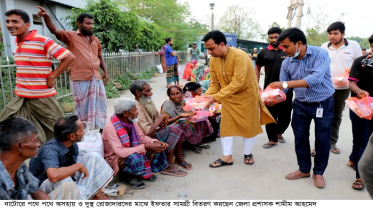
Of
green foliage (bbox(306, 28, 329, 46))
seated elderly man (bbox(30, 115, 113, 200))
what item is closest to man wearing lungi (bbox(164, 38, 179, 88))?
seated elderly man (bbox(30, 115, 113, 200))

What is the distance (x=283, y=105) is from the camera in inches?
170

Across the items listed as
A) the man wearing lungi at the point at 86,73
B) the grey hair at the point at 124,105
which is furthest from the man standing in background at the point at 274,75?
the man wearing lungi at the point at 86,73

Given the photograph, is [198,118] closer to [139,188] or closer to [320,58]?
[139,188]

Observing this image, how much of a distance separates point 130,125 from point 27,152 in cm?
137

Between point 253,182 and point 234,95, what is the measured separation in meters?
1.08

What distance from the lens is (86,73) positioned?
401 cm

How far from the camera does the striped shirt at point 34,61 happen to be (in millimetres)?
2844

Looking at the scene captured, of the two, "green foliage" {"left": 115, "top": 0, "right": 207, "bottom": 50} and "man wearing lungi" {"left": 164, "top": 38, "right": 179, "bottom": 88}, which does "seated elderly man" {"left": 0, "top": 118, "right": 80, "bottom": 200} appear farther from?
"green foliage" {"left": 115, "top": 0, "right": 207, "bottom": 50}

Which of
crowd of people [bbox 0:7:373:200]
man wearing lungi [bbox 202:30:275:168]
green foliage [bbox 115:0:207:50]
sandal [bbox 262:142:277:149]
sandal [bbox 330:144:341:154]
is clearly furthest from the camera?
green foliage [bbox 115:0:207:50]

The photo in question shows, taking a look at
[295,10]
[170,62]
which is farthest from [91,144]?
[295,10]

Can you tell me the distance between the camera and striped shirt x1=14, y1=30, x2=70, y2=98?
2.84 metres

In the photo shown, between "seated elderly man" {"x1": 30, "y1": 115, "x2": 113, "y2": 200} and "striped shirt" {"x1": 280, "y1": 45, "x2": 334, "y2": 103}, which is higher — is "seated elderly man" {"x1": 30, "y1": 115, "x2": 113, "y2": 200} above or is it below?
below

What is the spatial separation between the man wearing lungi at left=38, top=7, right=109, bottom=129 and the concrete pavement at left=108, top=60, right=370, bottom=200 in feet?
5.15

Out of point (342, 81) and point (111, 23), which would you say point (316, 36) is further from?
point (342, 81)
